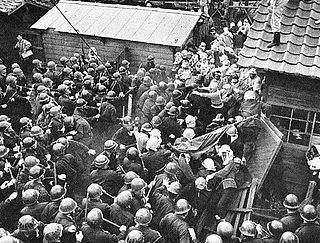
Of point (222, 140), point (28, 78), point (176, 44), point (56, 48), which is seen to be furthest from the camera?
point (56, 48)

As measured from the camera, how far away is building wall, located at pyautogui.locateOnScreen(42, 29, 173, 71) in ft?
54.8

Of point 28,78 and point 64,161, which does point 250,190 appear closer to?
point 64,161

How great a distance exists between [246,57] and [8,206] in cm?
578

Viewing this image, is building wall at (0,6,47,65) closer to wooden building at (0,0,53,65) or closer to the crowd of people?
wooden building at (0,0,53,65)

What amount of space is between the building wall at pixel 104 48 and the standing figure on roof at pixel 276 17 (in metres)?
7.59

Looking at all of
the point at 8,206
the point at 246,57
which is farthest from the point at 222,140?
the point at 8,206

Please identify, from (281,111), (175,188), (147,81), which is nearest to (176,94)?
(147,81)

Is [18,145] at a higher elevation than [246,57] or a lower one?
lower

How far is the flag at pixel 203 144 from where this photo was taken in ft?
33.1

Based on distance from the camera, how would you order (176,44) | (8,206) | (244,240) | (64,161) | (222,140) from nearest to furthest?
(244,240)
(8,206)
(64,161)
(222,140)
(176,44)

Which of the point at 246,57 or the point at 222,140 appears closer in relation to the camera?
the point at 246,57

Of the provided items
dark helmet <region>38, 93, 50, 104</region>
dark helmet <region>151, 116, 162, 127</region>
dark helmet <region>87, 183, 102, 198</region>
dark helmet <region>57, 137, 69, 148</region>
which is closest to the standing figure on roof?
dark helmet <region>151, 116, 162, 127</region>

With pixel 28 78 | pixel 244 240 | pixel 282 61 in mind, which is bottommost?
pixel 28 78

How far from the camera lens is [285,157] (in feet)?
33.8
